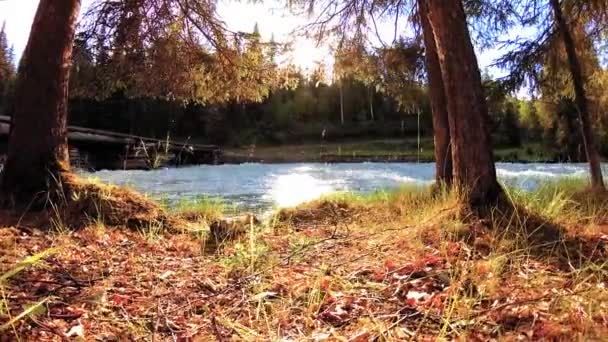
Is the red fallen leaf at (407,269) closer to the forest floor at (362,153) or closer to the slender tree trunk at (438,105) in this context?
the slender tree trunk at (438,105)

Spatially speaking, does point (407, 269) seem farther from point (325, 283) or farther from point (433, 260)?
point (325, 283)

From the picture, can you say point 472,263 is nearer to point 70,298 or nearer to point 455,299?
point 455,299

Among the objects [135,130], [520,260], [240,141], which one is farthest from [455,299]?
[240,141]

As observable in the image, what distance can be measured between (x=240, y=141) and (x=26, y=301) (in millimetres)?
46851

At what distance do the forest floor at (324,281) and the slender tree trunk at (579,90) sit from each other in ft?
10.9

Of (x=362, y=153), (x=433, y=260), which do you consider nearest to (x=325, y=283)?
(x=433, y=260)

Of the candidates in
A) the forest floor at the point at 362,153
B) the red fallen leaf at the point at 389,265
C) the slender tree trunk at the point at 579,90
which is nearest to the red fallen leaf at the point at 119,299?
the red fallen leaf at the point at 389,265

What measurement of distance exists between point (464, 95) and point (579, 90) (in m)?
3.78

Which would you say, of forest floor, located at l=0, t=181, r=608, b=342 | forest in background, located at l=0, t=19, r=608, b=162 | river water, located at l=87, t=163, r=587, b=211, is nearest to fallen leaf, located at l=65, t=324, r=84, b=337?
forest floor, located at l=0, t=181, r=608, b=342

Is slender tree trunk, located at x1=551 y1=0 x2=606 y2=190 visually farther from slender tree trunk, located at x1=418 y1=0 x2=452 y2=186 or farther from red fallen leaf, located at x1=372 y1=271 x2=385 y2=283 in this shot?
red fallen leaf, located at x1=372 y1=271 x2=385 y2=283

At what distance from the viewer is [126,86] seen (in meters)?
7.55

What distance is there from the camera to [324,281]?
297 centimetres

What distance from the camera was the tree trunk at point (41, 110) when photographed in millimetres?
4918

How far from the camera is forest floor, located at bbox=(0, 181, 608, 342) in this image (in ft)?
7.61
